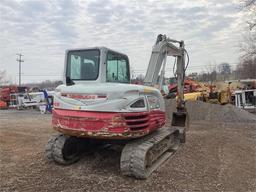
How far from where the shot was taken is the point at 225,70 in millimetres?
74750

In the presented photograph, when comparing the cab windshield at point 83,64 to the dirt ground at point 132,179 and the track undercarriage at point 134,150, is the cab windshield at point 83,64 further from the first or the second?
the dirt ground at point 132,179

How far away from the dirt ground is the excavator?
0.30 meters

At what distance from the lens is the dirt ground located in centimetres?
630

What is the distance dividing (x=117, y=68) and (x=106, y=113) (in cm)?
157

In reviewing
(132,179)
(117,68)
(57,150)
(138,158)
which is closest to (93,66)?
(117,68)

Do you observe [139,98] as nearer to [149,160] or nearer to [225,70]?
[149,160]

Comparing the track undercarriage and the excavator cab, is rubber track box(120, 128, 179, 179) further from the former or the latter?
the excavator cab

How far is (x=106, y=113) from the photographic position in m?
6.66

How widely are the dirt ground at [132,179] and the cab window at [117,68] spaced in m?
1.87

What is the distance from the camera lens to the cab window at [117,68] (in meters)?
7.52

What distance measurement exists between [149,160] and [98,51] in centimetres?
248

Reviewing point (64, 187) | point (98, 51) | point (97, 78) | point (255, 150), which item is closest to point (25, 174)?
point (64, 187)

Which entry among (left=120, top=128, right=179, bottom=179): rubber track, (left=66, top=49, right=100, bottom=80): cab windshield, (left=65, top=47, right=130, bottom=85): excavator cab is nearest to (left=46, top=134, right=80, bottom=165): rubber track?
(left=65, top=47, right=130, bottom=85): excavator cab

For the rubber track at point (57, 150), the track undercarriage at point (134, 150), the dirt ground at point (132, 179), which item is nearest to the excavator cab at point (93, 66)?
the rubber track at point (57, 150)
